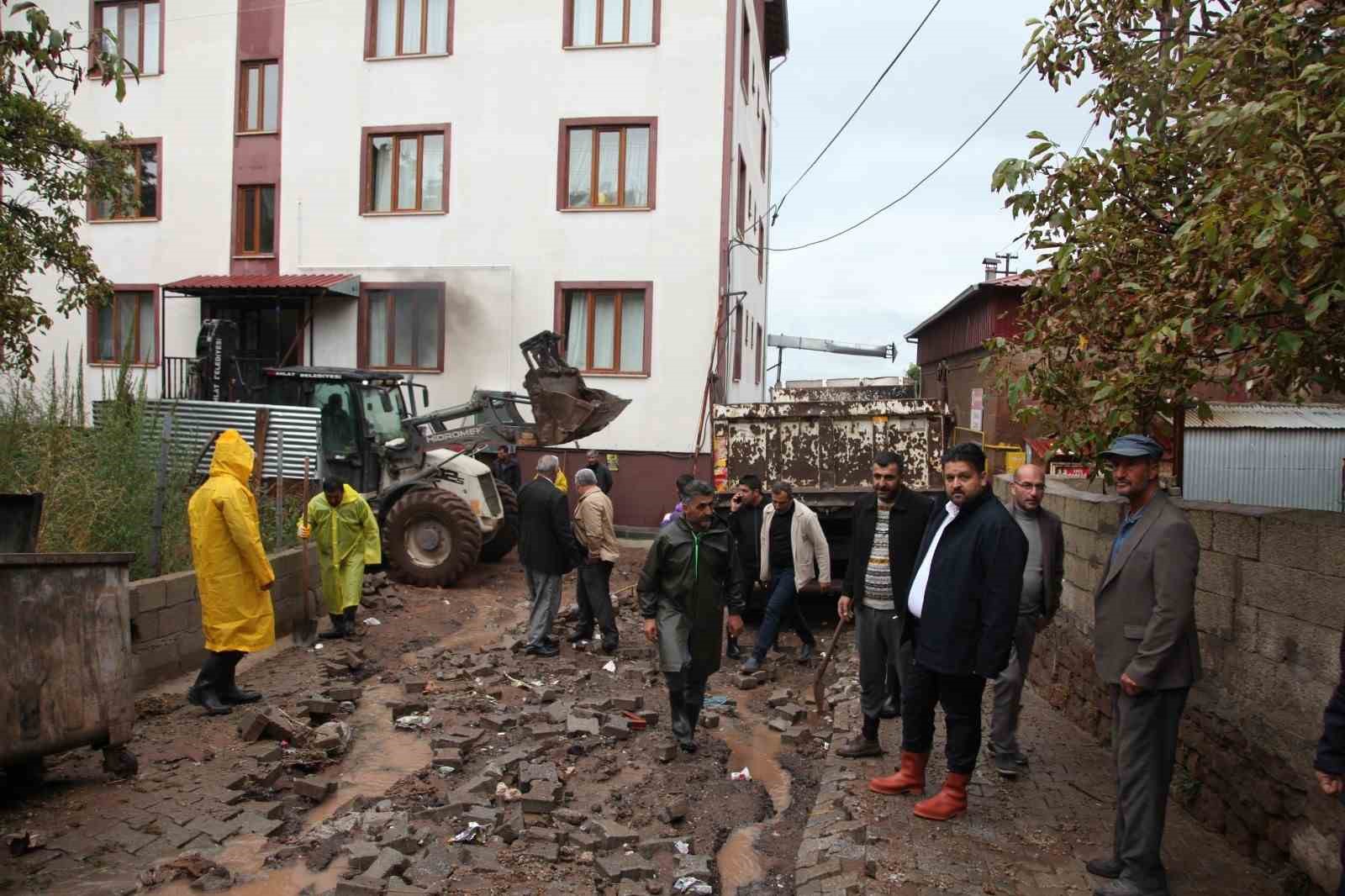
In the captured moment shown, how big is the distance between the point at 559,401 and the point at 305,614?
16.3 feet

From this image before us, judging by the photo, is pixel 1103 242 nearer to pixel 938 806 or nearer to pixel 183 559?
pixel 938 806

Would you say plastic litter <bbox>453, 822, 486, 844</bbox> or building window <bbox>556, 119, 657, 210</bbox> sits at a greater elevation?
building window <bbox>556, 119, 657, 210</bbox>

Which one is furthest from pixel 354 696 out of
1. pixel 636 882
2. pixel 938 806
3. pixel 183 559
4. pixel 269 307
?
pixel 269 307

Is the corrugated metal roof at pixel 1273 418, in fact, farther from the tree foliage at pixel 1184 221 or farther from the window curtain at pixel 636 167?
the window curtain at pixel 636 167

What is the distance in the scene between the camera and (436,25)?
20.1m

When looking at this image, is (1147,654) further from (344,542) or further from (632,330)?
(632,330)

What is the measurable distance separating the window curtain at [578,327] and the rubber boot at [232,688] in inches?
495

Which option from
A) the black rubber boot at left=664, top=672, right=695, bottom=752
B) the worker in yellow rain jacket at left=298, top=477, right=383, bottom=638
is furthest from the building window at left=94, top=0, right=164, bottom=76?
the black rubber boot at left=664, top=672, right=695, bottom=752

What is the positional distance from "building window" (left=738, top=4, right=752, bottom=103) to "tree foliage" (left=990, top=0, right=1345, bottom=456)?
51.2ft

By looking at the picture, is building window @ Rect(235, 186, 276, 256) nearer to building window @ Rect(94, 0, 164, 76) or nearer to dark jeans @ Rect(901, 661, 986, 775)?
building window @ Rect(94, 0, 164, 76)

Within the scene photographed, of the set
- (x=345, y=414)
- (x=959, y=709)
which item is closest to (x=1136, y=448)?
(x=959, y=709)

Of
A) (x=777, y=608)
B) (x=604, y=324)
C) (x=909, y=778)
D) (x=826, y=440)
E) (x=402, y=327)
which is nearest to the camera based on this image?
(x=909, y=778)

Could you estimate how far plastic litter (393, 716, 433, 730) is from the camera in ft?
24.3

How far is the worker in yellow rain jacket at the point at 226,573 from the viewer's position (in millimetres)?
7078
